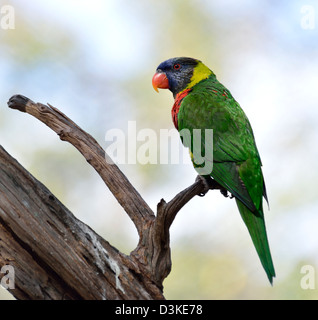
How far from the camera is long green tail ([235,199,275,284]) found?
125 inches

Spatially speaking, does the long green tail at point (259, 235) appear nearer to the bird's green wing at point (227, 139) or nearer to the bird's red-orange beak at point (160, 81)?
the bird's green wing at point (227, 139)

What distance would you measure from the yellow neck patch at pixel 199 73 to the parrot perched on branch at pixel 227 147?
0.03 meters

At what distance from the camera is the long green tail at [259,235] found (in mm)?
3168

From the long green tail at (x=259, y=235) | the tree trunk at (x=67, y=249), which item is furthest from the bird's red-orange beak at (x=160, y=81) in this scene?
the long green tail at (x=259, y=235)

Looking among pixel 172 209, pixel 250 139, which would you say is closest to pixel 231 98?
pixel 250 139

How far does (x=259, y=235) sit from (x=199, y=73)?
213 centimetres

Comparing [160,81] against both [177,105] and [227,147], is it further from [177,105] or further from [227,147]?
[227,147]

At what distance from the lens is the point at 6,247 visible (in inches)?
118

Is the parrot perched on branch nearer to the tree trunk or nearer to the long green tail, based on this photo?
the long green tail

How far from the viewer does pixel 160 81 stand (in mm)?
4848

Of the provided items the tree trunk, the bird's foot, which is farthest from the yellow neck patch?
the tree trunk

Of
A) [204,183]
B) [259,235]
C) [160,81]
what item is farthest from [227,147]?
[160,81]
